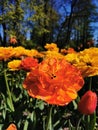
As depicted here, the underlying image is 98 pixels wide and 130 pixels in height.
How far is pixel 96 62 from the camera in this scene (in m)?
2.81

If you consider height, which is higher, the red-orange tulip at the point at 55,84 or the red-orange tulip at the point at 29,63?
the red-orange tulip at the point at 55,84

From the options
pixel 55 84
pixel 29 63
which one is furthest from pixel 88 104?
pixel 29 63

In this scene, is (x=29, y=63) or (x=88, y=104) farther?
(x=29, y=63)

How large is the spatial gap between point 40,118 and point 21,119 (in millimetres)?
169

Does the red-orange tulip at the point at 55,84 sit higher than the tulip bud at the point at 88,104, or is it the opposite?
the red-orange tulip at the point at 55,84

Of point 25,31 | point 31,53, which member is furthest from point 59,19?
point 31,53

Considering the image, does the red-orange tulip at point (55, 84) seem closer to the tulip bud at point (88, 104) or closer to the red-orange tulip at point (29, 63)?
the tulip bud at point (88, 104)

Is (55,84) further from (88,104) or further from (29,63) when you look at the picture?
(29,63)

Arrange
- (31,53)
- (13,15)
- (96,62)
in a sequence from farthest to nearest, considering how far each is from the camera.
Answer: (13,15), (31,53), (96,62)

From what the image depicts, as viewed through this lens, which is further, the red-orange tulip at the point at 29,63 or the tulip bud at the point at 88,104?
the red-orange tulip at the point at 29,63

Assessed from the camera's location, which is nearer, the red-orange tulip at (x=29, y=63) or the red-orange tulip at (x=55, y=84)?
the red-orange tulip at (x=55, y=84)

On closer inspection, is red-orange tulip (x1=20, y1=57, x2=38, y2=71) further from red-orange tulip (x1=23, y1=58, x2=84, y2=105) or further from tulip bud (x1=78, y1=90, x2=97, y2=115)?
tulip bud (x1=78, y1=90, x2=97, y2=115)

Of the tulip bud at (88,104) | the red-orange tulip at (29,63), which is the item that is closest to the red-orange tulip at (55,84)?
the tulip bud at (88,104)

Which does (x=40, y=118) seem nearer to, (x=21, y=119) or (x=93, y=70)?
(x=21, y=119)
